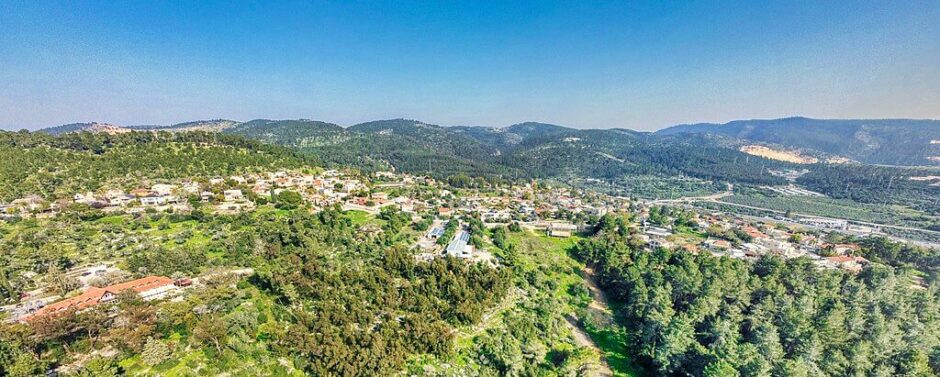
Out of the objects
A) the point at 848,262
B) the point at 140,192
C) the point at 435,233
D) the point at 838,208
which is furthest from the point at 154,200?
the point at 838,208

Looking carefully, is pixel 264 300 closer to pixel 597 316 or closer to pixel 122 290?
pixel 122 290

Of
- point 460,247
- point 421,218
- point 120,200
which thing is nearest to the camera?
point 460,247

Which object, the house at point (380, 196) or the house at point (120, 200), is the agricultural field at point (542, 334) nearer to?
the house at point (380, 196)

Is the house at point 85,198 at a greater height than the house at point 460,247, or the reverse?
the house at point 85,198

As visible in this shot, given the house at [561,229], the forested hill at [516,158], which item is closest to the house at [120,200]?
the house at [561,229]

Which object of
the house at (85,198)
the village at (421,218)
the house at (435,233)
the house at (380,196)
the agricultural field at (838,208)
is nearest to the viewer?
the village at (421,218)

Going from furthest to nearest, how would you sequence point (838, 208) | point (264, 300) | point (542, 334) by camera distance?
1. point (838, 208)
2. point (542, 334)
3. point (264, 300)
